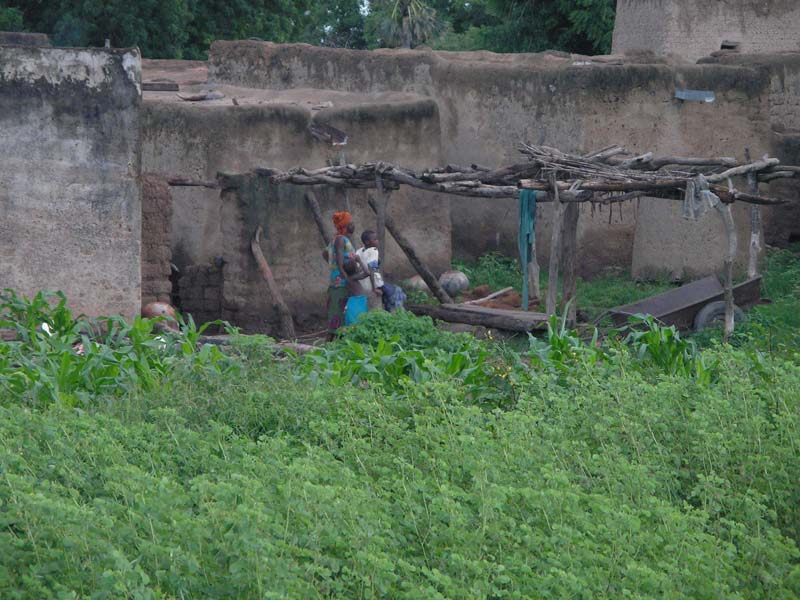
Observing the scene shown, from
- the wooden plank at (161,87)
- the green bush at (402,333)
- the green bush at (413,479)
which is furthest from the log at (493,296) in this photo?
the green bush at (413,479)

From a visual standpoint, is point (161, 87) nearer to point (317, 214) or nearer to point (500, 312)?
point (317, 214)

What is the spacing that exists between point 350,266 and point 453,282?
8.74 feet

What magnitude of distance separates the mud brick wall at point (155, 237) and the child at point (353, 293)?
159cm

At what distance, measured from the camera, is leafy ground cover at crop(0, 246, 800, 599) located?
4.18 meters

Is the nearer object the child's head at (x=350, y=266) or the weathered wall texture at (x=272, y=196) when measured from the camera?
the child's head at (x=350, y=266)

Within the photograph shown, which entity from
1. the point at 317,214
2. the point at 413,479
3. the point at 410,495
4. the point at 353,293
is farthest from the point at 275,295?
the point at 410,495

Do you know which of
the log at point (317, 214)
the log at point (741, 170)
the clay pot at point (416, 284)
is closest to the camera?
the log at point (741, 170)

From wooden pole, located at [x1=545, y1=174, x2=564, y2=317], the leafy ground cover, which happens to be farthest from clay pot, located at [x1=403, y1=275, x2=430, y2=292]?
the leafy ground cover

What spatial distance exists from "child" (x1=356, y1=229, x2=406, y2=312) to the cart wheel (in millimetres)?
2538

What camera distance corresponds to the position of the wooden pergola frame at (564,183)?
1036 centimetres

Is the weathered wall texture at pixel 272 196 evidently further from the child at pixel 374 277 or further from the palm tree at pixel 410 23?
the palm tree at pixel 410 23

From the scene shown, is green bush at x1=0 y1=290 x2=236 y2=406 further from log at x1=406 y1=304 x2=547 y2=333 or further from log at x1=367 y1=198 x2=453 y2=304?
log at x1=367 y1=198 x2=453 y2=304

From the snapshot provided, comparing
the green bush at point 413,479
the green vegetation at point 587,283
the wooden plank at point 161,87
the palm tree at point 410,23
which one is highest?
the palm tree at point 410,23

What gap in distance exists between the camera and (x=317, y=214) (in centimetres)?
1198
